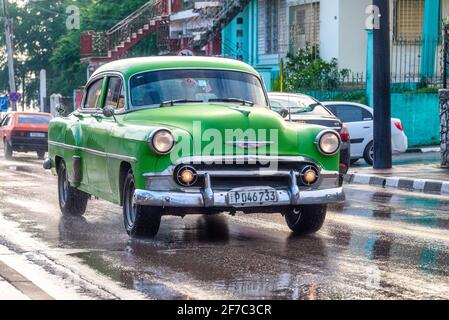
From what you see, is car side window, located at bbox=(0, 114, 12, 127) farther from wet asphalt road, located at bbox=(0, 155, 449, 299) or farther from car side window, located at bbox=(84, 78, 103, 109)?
car side window, located at bbox=(84, 78, 103, 109)

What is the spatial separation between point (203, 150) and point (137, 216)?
1.02 meters

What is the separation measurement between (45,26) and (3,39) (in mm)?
3305

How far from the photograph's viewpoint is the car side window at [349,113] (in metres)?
25.5

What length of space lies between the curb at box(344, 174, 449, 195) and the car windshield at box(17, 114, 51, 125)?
16808 mm

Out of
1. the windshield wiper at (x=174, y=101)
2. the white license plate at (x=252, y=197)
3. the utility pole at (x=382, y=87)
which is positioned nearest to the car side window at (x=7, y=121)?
the utility pole at (x=382, y=87)

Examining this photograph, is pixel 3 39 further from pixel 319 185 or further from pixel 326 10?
pixel 319 185

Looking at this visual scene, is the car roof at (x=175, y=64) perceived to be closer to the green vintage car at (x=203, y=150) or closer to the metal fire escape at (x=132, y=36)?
the green vintage car at (x=203, y=150)

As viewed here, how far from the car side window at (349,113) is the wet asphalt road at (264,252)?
357 inches

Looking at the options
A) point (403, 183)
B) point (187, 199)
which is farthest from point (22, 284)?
point (403, 183)

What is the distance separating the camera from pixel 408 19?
116ft

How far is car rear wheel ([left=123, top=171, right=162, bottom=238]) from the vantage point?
11648 millimetres

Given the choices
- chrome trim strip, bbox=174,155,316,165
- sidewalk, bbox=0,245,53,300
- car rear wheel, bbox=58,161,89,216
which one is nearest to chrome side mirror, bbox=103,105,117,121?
chrome trim strip, bbox=174,155,316,165

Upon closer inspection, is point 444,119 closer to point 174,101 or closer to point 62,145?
point 62,145

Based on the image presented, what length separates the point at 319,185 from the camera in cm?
1176
